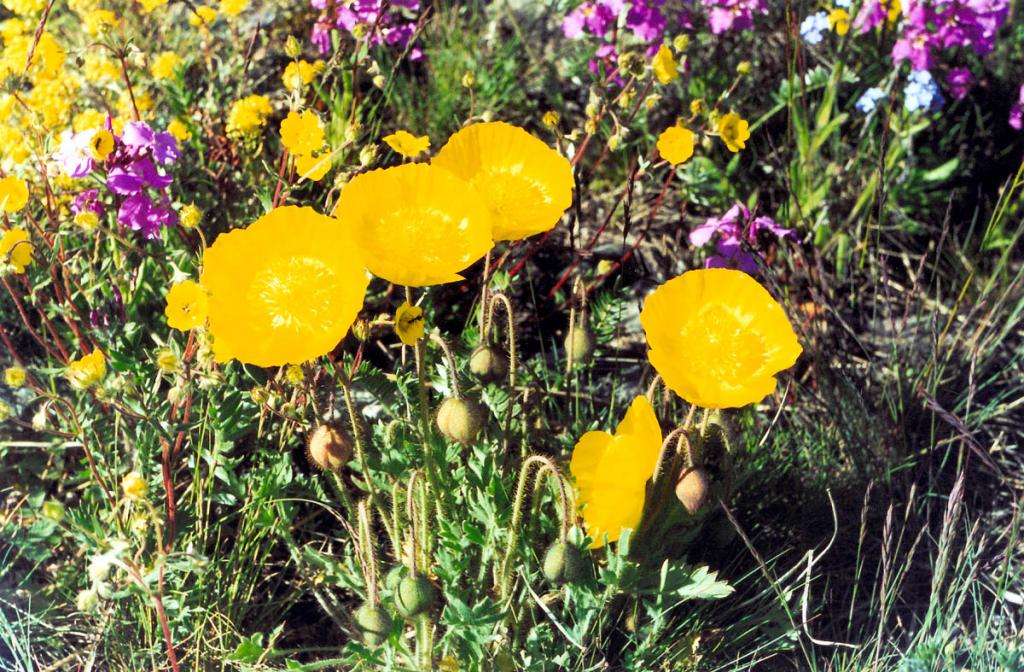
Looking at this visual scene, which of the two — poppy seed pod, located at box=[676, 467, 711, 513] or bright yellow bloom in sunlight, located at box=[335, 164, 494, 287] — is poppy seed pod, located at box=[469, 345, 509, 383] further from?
poppy seed pod, located at box=[676, 467, 711, 513]

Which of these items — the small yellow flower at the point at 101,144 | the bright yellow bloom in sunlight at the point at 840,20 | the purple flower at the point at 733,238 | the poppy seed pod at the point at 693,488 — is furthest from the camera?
the bright yellow bloom in sunlight at the point at 840,20

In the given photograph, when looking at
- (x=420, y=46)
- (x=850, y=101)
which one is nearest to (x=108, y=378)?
(x=420, y=46)

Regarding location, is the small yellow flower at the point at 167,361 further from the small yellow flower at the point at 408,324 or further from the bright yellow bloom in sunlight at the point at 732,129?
the bright yellow bloom in sunlight at the point at 732,129

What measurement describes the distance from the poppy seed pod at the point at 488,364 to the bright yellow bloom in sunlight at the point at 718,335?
0.83ft

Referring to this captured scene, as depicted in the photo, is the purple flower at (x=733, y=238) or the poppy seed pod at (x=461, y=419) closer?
the poppy seed pod at (x=461, y=419)

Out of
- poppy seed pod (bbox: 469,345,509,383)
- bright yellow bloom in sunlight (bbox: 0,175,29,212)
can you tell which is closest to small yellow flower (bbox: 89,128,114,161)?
bright yellow bloom in sunlight (bbox: 0,175,29,212)

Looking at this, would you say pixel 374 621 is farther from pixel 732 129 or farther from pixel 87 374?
pixel 732 129

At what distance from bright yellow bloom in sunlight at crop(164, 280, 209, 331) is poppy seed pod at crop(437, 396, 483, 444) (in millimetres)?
388

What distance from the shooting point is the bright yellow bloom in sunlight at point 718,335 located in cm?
141

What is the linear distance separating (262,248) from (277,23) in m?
2.22

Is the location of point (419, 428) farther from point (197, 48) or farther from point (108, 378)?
point (197, 48)

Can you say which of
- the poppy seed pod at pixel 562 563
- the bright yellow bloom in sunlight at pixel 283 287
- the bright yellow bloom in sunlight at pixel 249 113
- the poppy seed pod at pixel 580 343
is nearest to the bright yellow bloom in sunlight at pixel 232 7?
the bright yellow bloom in sunlight at pixel 249 113

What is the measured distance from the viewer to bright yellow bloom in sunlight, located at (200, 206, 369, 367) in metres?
1.34

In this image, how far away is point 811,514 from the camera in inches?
81.0
